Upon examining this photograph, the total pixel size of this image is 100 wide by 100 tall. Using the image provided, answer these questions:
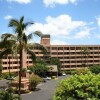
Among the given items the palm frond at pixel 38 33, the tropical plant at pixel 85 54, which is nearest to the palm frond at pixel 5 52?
the palm frond at pixel 38 33

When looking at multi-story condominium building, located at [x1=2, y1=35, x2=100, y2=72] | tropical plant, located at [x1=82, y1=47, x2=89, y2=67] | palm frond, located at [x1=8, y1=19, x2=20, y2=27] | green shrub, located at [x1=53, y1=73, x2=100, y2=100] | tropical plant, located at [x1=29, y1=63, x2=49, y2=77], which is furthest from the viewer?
tropical plant, located at [x1=82, y1=47, x2=89, y2=67]

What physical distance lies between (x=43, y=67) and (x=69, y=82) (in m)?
80.3

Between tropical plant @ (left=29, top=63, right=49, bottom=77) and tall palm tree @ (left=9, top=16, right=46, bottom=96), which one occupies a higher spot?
tall palm tree @ (left=9, top=16, right=46, bottom=96)

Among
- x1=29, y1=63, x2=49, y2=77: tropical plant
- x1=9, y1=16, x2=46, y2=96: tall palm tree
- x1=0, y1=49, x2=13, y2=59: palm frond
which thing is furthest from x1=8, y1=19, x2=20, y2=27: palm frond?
x1=29, y1=63, x2=49, y2=77: tropical plant

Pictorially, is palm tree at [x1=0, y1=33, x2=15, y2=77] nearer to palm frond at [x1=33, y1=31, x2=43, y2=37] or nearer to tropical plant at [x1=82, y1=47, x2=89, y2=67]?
palm frond at [x1=33, y1=31, x2=43, y2=37]

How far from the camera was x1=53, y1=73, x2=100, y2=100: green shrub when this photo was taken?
83.3 ft

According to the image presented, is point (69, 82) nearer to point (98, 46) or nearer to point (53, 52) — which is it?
point (53, 52)

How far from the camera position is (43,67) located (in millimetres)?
107188

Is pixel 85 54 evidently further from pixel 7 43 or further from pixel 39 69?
pixel 7 43

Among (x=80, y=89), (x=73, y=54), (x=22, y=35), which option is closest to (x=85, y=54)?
(x=73, y=54)

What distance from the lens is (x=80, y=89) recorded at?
25.8 metres

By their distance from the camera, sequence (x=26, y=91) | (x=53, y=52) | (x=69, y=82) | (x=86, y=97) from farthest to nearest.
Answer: (x=53, y=52), (x=26, y=91), (x=69, y=82), (x=86, y=97)

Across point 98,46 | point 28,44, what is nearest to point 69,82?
point 28,44

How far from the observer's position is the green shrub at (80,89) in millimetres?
25391
